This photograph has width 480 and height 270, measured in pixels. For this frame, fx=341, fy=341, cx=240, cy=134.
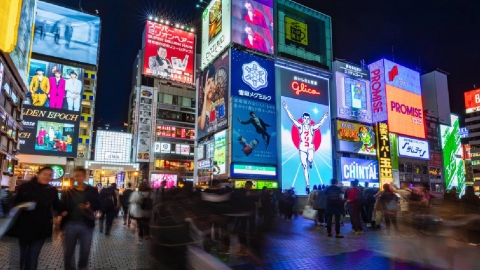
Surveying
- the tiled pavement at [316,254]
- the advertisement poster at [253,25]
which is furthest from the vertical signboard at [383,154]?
the tiled pavement at [316,254]

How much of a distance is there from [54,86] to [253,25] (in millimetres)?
23178

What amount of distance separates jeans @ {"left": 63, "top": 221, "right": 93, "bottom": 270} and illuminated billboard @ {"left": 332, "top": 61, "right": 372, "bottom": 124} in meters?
34.3

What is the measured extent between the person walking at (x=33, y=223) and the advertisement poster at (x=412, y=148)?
45.5 m

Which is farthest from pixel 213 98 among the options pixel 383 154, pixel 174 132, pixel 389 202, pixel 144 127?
pixel 389 202

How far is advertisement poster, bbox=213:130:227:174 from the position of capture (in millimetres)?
30078

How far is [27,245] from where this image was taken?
4.28 m

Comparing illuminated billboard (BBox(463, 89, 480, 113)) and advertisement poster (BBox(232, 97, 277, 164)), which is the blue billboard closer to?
advertisement poster (BBox(232, 97, 277, 164))

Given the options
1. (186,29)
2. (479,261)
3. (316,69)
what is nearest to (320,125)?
(316,69)

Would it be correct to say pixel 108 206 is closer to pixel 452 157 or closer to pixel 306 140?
pixel 306 140

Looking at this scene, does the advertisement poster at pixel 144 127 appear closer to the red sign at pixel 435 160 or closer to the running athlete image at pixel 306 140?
the running athlete image at pixel 306 140

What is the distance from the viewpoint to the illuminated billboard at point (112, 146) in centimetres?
4638

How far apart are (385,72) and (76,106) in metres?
37.2

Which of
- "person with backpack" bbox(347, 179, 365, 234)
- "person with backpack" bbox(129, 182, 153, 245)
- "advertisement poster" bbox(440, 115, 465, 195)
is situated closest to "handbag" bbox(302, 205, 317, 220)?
"person with backpack" bbox(347, 179, 365, 234)

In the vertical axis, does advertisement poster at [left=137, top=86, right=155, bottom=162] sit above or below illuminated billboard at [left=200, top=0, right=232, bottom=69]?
below
